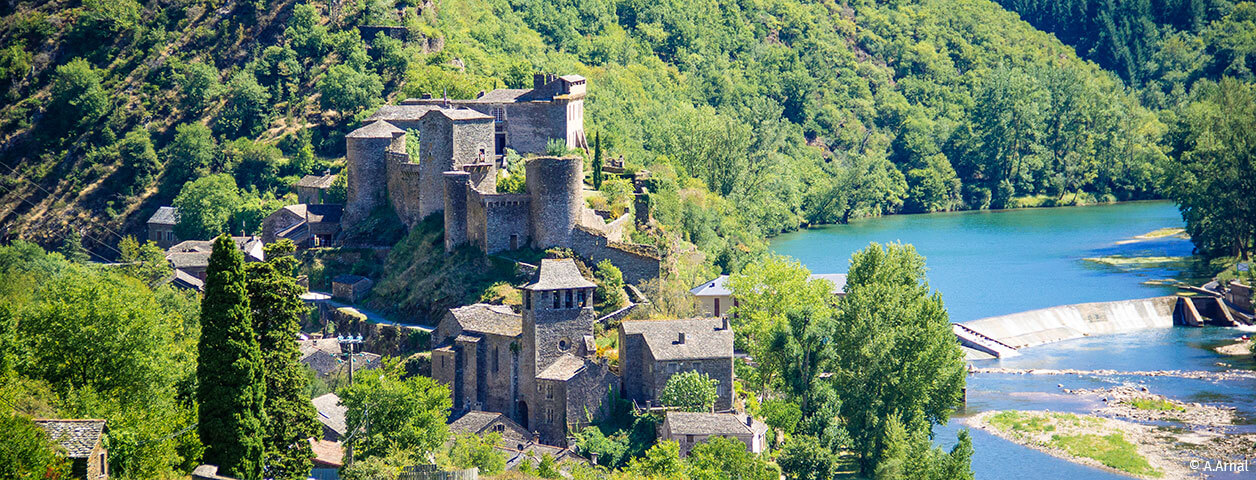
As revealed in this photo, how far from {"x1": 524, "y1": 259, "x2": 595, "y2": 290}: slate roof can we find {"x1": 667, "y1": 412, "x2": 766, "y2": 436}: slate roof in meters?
6.70

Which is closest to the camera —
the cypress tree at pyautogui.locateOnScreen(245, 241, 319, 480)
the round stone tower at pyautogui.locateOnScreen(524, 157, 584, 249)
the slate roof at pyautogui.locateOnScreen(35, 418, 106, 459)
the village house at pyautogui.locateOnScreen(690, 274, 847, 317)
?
the slate roof at pyautogui.locateOnScreen(35, 418, 106, 459)

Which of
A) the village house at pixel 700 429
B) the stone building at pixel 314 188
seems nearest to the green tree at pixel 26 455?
the village house at pixel 700 429

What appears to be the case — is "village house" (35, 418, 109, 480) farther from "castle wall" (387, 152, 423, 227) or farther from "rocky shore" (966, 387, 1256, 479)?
"rocky shore" (966, 387, 1256, 479)

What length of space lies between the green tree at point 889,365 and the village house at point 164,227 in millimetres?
42285

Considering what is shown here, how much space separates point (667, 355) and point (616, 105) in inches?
Result: 2470

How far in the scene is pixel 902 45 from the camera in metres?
178

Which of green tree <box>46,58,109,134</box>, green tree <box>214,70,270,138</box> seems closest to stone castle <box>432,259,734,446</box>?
green tree <box>214,70,270,138</box>

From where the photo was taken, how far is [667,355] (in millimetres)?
61125

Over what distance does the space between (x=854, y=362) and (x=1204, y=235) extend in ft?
198

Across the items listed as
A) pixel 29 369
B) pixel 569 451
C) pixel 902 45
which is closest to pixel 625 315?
pixel 569 451

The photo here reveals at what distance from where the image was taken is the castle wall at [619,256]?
6875 cm

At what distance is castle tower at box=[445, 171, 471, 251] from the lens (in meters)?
70.7

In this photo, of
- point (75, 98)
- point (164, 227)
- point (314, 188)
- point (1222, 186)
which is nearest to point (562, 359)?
point (314, 188)

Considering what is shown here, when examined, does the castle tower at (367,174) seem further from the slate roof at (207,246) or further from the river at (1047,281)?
the river at (1047,281)
